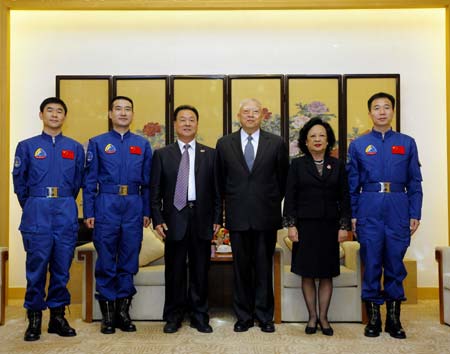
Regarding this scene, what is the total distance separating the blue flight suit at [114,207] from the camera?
3.69m

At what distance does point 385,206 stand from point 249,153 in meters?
1.05

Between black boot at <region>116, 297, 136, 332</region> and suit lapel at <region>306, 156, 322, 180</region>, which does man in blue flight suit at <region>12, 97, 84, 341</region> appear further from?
suit lapel at <region>306, 156, 322, 180</region>

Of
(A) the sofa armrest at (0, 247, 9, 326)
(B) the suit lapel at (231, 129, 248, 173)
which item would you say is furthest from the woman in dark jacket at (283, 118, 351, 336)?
(A) the sofa armrest at (0, 247, 9, 326)

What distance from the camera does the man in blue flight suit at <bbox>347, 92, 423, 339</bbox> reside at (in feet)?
11.9

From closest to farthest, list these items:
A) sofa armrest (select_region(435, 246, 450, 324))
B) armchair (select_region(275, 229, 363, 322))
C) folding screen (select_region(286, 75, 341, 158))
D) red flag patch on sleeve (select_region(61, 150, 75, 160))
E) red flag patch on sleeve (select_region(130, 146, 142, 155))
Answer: red flag patch on sleeve (select_region(61, 150, 75, 160))
red flag patch on sleeve (select_region(130, 146, 142, 155))
sofa armrest (select_region(435, 246, 450, 324))
armchair (select_region(275, 229, 363, 322))
folding screen (select_region(286, 75, 341, 158))

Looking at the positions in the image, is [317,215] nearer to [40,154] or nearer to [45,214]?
[45,214]

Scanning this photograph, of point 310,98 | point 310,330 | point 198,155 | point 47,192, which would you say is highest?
point 310,98

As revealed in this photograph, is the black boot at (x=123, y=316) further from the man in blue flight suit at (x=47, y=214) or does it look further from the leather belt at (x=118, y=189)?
the leather belt at (x=118, y=189)

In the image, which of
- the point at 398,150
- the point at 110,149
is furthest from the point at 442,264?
the point at 110,149

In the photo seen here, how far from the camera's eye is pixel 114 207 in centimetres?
367

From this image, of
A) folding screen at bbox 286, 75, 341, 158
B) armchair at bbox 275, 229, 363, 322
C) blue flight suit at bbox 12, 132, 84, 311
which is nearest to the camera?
blue flight suit at bbox 12, 132, 84, 311

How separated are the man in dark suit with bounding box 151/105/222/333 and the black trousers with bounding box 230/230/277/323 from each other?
225mm

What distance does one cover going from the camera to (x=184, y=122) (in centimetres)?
378

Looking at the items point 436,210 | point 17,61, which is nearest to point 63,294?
point 17,61
